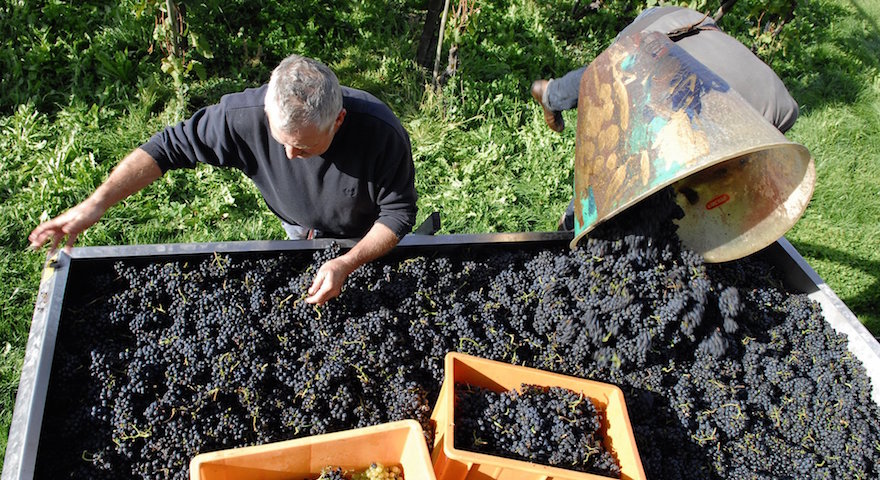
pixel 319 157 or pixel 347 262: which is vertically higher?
pixel 319 157

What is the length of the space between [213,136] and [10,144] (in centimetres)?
263

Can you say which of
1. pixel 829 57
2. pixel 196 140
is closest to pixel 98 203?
pixel 196 140

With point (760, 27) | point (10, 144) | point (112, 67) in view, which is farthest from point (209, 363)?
point (760, 27)

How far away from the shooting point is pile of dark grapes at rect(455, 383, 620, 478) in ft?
6.40

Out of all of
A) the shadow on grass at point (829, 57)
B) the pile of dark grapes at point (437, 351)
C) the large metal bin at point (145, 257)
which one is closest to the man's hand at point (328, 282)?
the pile of dark grapes at point (437, 351)

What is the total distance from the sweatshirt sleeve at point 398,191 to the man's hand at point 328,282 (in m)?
0.32

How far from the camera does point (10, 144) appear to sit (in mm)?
3979

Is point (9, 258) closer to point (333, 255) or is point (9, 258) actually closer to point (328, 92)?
point (333, 255)

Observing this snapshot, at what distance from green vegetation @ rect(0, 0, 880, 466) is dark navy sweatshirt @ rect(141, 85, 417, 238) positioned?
144cm

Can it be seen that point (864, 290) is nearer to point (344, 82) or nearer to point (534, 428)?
point (534, 428)

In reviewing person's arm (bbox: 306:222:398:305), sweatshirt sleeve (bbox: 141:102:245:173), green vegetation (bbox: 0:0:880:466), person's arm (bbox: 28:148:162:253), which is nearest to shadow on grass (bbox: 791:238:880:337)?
green vegetation (bbox: 0:0:880:466)

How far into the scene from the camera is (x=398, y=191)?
2.49 m

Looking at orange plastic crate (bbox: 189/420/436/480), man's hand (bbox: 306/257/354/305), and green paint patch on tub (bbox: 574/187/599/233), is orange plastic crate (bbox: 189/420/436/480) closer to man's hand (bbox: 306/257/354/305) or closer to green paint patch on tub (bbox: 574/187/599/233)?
man's hand (bbox: 306/257/354/305)

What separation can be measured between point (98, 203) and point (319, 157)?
841 mm
